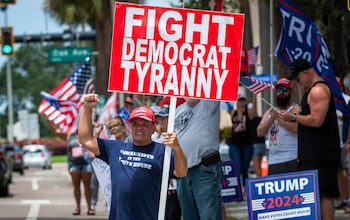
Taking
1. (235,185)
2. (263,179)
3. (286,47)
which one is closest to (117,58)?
(263,179)

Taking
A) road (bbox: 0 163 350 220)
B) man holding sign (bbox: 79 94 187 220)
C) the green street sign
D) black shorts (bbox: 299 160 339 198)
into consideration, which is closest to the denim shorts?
road (bbox: 0 163 350 220)

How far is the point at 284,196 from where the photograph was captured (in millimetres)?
8391

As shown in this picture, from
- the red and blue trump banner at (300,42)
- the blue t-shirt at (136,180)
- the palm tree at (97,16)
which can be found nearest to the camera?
the blue t-shirt at (136,180)

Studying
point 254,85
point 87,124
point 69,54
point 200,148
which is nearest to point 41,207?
point 254,85

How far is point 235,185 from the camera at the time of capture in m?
11.6

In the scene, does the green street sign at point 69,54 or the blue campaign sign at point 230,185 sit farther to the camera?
the green street sign at point 69,54

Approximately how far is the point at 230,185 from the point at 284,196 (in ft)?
10.4

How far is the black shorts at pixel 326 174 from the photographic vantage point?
29.3 ft

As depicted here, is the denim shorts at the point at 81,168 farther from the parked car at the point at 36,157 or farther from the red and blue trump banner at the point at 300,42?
the parked car at the point at 36,157

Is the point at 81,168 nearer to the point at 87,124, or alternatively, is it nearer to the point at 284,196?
the point at 284,196

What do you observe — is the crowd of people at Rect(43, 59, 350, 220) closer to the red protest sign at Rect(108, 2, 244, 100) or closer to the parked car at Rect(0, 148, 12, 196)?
the red protest sign at Rect(108, 2, 244, 100)

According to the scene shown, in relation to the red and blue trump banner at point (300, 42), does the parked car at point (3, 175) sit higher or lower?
lower

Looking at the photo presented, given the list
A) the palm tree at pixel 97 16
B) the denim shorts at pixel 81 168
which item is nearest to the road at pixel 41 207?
the denim shorts at pixel 81 168

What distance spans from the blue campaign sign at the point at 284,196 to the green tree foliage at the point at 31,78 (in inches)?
4779
